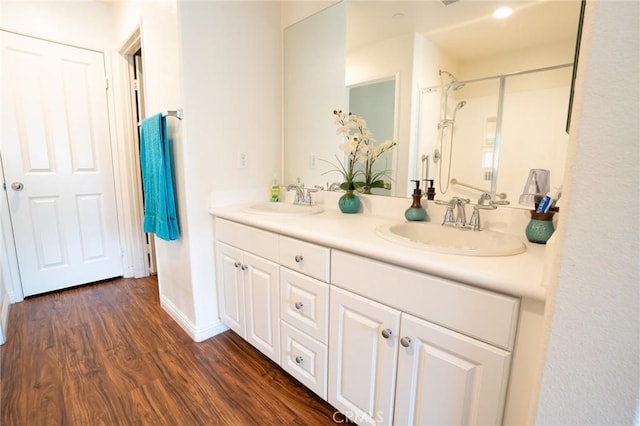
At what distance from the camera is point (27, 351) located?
172cm

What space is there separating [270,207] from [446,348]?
51.7 inches

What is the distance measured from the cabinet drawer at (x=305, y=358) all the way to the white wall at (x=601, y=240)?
0.86 meters

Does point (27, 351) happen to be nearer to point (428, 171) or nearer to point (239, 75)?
point (239, 75)

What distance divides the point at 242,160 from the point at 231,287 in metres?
0.79

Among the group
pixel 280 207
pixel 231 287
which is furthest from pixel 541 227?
pixel 231 287

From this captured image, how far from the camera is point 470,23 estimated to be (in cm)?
124

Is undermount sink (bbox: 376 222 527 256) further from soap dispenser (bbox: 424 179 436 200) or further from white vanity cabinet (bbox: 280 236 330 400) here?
white vanity cabinet (bbox: 280 236 330 400)

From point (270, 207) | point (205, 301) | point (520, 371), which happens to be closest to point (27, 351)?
point (205, 301)

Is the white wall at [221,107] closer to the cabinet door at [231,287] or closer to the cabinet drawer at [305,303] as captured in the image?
the cabinet door at [231,287]

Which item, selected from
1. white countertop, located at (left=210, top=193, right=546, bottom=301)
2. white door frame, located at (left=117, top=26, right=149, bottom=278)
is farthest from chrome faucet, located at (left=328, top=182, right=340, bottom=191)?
white door frame, located at (left=117, top=26, right=149, bottom=278)

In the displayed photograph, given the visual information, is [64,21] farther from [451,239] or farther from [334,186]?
[451,239]

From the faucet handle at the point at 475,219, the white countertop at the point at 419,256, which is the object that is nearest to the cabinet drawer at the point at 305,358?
the white countertop at the point at 419,256

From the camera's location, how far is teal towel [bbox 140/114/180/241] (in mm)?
1712

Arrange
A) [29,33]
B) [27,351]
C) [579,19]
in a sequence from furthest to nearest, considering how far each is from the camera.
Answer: [29,33] → [27,351] → [579,19]
